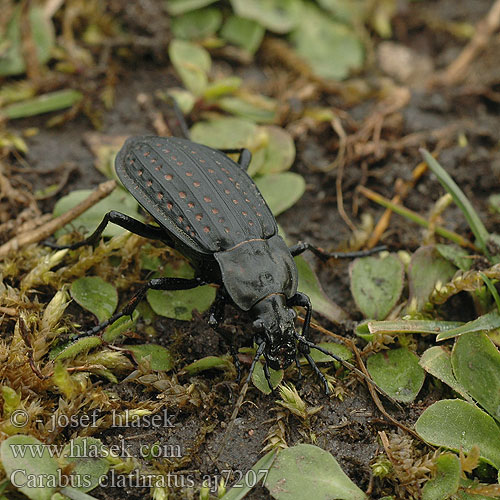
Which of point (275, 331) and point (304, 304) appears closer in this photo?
point (275, 331)

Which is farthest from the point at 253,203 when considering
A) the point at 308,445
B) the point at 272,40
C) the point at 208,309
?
the point at 272,40

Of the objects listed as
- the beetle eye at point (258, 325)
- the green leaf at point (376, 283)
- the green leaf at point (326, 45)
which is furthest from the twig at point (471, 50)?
the beetle eye at point (258, 325)

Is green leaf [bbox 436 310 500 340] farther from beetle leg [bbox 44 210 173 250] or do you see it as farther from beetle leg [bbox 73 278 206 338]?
beetle leg [bbox 44 210 173 250]

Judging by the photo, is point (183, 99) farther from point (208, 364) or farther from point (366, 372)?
point (366, 372)

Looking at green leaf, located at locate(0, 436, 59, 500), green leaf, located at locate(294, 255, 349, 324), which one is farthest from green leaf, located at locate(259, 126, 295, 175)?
green leaf, located at locate(0, 436, 59, 500)

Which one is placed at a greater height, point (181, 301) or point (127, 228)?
point (127, 228)

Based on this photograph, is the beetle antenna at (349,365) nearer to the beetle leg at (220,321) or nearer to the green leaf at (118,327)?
the beetle leg at (220,321)

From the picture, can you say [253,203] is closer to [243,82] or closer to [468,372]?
[468,372]

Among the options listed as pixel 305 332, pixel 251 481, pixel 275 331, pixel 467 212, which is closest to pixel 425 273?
pixel 467 212
